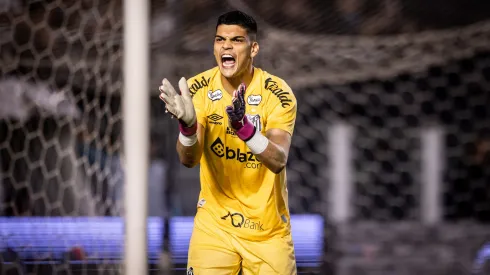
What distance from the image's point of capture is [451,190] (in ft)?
25.9

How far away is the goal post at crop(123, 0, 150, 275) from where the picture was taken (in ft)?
11.6

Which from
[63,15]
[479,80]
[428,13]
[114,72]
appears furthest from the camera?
[479,80]

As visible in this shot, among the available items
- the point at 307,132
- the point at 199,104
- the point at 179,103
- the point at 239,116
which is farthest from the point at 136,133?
the point at 307,132

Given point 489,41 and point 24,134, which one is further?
point 489,41

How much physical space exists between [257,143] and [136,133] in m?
0.87

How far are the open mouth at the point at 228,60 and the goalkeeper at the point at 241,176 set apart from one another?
49mm

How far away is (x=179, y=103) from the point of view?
2.77 m

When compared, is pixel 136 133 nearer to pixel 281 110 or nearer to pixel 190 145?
pixel 190 145

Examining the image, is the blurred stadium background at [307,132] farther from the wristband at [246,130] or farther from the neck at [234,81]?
the wristband at [246,130]

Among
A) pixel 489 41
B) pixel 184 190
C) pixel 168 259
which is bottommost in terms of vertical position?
pixel 168 259

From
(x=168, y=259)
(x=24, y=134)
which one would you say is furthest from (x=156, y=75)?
(x=168, y=259)

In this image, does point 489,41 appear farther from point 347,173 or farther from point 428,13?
point 347,173

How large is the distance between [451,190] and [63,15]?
15.3 feet

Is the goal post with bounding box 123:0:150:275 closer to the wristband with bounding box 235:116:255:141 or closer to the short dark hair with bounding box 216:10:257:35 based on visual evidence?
the short dark hair with bounding box 216:10:257:35
